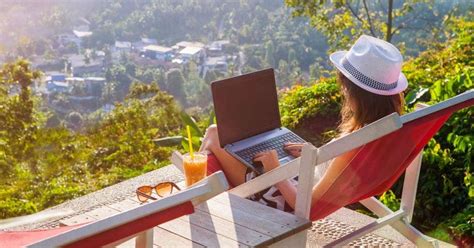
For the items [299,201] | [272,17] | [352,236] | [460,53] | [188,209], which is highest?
[188,209]

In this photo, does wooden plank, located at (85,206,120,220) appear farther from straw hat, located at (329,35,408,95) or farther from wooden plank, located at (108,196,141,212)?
straw hat, located at (329,35,408,95)

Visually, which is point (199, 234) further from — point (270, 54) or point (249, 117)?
point (270, 54)

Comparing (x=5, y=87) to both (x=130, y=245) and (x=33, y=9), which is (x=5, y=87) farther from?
(x=33, y=9)

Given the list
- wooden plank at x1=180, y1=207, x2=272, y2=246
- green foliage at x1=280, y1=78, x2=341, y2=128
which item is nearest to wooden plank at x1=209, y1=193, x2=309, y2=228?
wooden plank at x1=180, y1=207, x2=272, y2=246

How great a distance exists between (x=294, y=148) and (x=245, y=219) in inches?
37.1

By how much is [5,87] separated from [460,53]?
4.04m

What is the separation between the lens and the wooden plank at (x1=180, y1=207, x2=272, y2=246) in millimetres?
2232

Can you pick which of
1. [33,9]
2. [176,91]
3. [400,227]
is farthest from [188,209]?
[33,9]

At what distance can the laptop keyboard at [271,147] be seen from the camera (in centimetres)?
318

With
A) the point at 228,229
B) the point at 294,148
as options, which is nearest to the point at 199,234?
the point at 228,229

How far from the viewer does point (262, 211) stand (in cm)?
247

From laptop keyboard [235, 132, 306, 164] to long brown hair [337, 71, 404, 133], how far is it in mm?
532

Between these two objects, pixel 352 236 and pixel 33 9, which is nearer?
pixel 352 236

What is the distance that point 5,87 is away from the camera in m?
6.72
